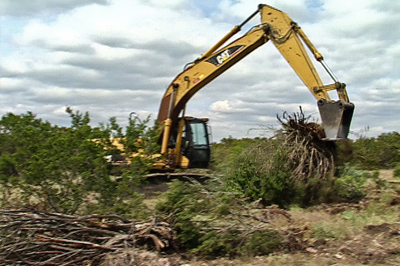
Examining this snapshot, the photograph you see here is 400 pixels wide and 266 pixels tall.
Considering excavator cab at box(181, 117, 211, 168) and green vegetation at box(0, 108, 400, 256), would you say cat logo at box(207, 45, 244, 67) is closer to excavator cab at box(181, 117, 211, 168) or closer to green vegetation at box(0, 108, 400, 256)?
excavator cab at box(181, 117, 211, 168)

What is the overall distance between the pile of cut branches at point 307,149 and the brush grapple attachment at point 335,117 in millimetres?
589

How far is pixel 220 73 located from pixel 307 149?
3749 mm

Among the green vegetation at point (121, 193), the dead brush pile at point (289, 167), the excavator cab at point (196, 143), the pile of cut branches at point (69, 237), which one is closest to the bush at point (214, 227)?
the green vegetation at point (121, 193)

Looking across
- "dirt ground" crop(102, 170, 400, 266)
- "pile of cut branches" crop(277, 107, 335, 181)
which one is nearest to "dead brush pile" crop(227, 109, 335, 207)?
"pile of cut branches" crop(277, 107, 335, 181)

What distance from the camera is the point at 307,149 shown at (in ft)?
34.7

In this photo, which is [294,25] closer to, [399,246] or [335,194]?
[335,194]

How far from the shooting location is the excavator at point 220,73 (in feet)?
32.9

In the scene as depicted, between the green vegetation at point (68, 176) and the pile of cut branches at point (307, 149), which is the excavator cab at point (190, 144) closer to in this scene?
the pile of cut branches at point (307, 149)

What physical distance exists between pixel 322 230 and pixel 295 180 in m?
3.24

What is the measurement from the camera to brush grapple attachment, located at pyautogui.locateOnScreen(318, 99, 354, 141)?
32.0 feet

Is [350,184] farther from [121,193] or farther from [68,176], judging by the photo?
Result: [68,176]

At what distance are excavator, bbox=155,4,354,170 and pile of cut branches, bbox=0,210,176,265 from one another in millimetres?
4165

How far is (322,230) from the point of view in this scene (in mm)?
6762

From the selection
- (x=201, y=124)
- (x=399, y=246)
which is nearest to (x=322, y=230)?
(x=399, y=246)
